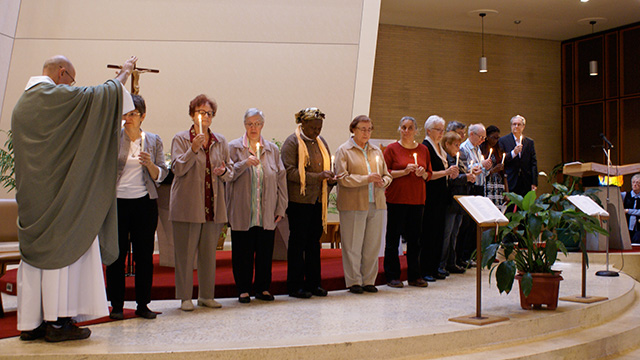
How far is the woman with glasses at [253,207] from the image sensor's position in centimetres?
444

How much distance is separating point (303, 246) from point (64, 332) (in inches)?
76.6

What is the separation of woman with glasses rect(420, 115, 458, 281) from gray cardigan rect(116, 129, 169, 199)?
2.47 metres

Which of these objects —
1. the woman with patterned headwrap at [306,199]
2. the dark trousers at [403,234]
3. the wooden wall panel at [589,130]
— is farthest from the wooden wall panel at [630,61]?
the woman with patterned headwrap at [306,199]

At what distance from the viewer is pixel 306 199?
15.4 feet

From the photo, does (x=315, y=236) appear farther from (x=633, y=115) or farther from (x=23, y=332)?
(x=633, y=115)

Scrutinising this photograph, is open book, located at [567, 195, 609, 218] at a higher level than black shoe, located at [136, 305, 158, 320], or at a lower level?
higher

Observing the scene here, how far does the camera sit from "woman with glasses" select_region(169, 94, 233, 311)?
162 inches

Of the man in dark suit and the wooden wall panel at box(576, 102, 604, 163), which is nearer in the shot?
the man in dark suit

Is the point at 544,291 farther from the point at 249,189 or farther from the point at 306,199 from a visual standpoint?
the point at 249,189

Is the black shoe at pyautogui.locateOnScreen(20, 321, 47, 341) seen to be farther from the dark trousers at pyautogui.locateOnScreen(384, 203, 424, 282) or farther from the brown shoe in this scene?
the brown shoe

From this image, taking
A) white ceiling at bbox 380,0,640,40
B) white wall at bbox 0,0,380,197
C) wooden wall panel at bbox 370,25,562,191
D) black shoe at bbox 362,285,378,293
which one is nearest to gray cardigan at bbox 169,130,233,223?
black shoe at bbox 362,285,378,293

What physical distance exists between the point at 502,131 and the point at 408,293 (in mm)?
9577

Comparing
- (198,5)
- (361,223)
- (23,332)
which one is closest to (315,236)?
(361,223)

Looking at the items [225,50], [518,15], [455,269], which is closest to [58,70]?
[455,269]
